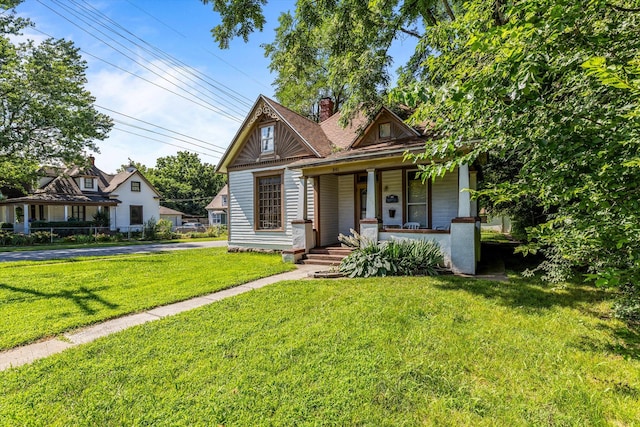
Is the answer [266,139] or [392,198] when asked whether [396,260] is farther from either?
[266,139]

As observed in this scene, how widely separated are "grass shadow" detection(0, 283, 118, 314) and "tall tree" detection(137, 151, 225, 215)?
136 feet

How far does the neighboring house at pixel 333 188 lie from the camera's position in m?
9.10

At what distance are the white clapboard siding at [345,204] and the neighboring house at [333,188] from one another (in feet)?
0.13

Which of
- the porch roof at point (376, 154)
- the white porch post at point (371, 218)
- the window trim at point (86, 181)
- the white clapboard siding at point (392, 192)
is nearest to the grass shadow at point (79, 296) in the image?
the white porch post at point (371, 218)

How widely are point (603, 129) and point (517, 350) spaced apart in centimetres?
257

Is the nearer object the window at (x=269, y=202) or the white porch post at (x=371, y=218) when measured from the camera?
the white porch post at (x=371, y=218)

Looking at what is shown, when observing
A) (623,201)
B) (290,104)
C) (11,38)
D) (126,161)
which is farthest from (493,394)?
(126,161)

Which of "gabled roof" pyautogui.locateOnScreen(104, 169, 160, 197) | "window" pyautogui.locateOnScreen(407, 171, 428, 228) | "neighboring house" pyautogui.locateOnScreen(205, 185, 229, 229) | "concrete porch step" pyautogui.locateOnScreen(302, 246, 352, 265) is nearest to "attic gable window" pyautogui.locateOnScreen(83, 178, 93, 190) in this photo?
"gabled roof" pyautogui.locateOnScreen(104, 169, 160, 197)

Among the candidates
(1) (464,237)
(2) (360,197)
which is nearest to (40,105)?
(2) (360,197)

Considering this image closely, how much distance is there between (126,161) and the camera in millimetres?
56812

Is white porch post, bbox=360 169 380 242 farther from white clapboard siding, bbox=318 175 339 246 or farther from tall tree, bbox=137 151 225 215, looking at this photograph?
tall tree, bbox=137 151 225 215

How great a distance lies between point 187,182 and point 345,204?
44991mm

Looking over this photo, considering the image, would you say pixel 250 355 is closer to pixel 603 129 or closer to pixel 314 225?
pixel 603 129

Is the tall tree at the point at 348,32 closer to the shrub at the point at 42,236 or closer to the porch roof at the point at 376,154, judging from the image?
the porch roof at the point at 376,154
